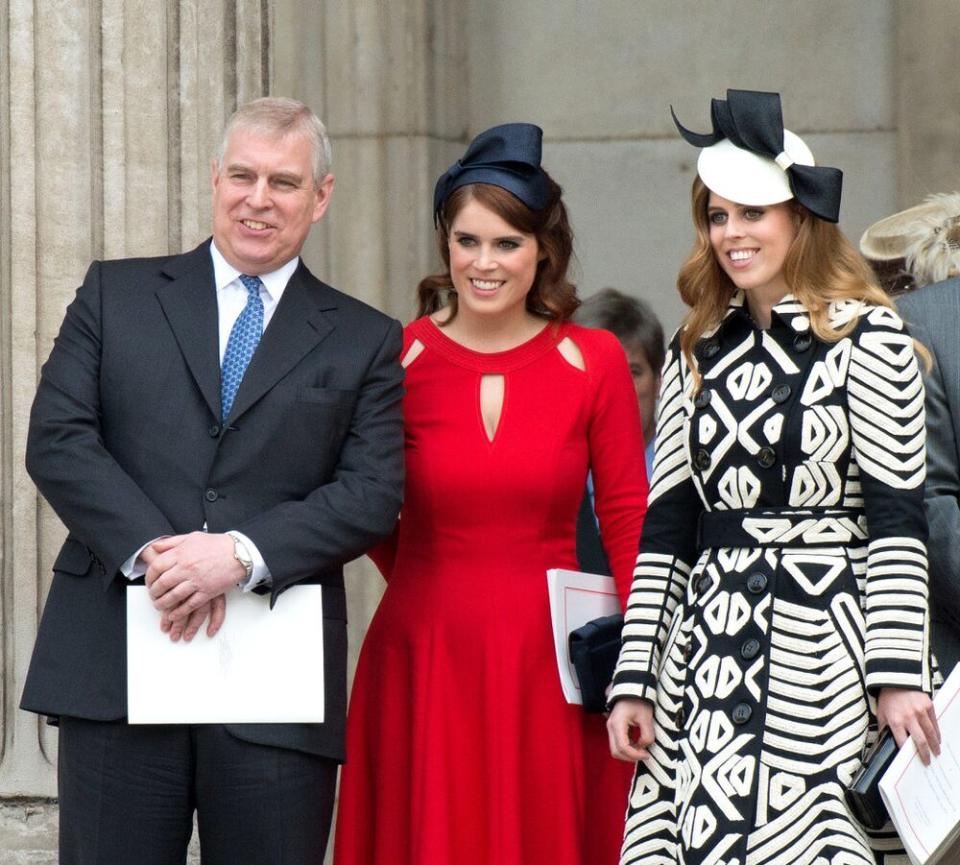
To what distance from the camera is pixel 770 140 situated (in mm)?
3588

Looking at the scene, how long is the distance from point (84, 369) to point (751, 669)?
136cm

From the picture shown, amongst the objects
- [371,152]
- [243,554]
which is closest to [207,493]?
[243,554]

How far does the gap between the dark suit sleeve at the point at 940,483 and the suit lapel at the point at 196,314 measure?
4.40 ft

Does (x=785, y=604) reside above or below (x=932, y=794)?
above

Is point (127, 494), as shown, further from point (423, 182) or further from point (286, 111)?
point (423, 182)

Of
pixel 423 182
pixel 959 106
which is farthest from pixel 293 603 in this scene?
pixel 959 106

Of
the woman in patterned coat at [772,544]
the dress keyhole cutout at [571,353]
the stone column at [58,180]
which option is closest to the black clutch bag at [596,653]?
the woman in patterned coat at [772,544]

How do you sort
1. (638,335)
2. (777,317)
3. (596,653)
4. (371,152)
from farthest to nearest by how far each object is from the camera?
(371,152), (638,335), (596,653), (777,317)

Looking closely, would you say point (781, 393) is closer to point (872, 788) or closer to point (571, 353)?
point (872, 788)

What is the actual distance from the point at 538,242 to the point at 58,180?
1449 millimetres

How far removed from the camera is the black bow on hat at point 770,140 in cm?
355

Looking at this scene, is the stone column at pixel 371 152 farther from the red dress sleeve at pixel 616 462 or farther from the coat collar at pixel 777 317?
the coat collar at pixel 777 317

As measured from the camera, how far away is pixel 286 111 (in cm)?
394

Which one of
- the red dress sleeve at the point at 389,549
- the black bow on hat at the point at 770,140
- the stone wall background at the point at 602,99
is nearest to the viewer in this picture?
the black bow on hat at the point at 770,140
